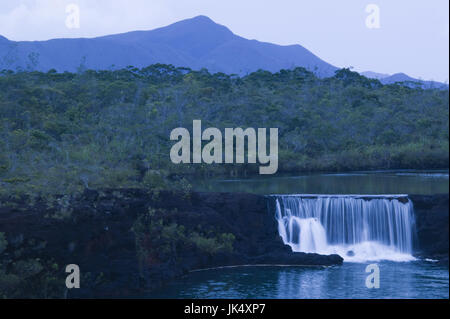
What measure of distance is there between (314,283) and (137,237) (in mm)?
4809

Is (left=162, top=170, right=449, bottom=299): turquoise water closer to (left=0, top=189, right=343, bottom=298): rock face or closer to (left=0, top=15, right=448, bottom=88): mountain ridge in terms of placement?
(left=0, top=189, right=343, bottom=298): rock face

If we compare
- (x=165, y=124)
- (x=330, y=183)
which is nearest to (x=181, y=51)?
(x=165, y=124)

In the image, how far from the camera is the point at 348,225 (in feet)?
56.6

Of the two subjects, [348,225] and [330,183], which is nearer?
[348,225]

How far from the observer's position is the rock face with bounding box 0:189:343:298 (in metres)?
13.2

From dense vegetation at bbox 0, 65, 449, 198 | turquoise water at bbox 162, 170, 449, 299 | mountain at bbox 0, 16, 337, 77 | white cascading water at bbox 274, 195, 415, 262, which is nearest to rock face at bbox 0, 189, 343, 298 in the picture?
turquoise water at bbox 162, 170, 449, 299

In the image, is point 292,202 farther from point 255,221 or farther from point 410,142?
point 410,142

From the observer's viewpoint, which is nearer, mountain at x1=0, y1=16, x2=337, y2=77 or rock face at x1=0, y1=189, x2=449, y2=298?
rock face at x1=0, y1=189, x2=449, y2=298

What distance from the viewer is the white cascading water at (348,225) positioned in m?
16.6
